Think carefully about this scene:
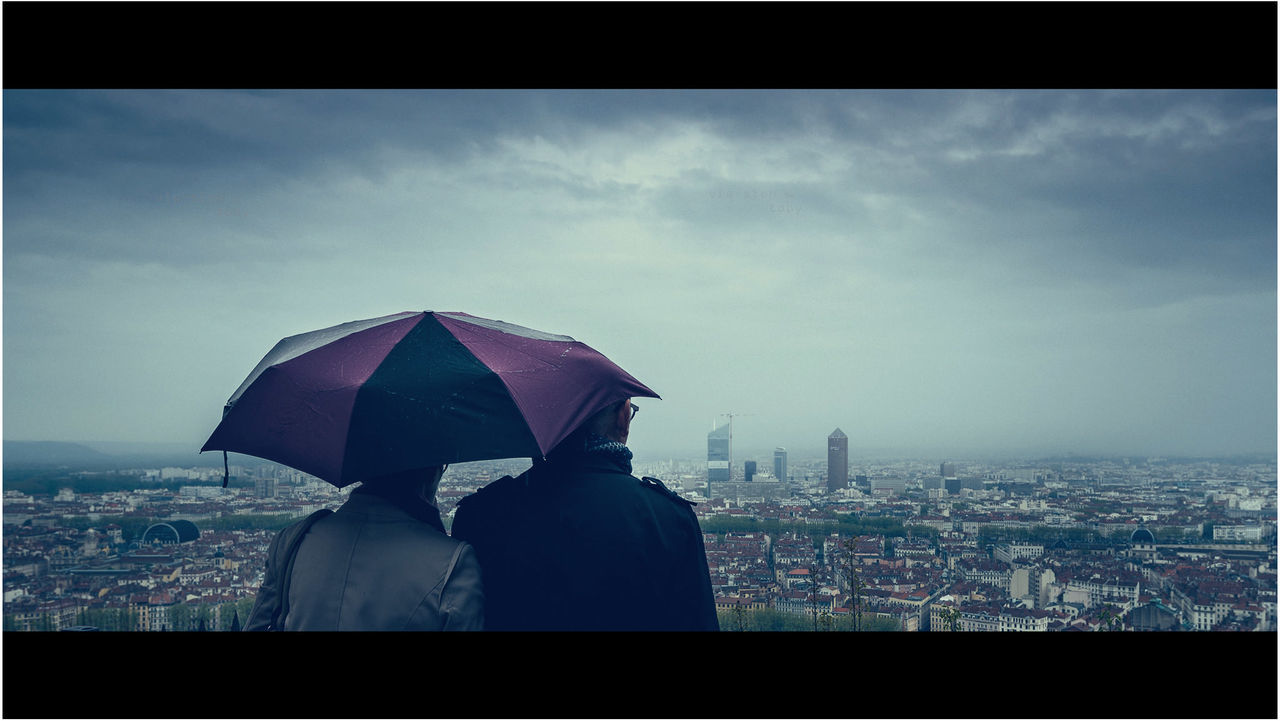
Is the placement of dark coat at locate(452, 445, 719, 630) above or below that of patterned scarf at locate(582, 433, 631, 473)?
below

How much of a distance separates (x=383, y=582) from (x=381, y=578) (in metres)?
0.01

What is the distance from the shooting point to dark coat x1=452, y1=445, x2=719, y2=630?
2.47m

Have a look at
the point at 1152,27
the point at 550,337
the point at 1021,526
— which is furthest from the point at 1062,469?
the point at 550,337

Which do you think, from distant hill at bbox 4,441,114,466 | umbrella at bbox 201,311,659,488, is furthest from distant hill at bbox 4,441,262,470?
umbrella at bbox 201,311,659,488

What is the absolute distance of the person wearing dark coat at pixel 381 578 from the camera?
222 cm

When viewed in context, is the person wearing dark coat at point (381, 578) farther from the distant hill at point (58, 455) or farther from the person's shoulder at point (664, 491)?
the distant hill at point (58, 455)

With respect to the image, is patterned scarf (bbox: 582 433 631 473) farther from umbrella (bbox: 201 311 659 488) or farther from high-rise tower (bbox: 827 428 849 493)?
high-rise tower (bbox: 827 428 849 493)

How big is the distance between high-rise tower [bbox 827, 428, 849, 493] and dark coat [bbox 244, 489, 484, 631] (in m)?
11.1

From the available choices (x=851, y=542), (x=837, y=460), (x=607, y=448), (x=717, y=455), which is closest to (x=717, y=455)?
(x=717, y=455)

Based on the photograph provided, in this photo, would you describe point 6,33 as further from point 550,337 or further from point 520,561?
point 520,561

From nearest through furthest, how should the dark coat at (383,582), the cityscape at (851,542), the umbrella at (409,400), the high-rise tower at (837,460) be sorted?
the dark coat at (383,582)
the umbrella at (409,400)
the cityscape at (851,542)
the high-rise tower at (837,460)

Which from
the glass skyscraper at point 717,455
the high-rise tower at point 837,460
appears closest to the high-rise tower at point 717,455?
the glass skyscraper at point 717,455

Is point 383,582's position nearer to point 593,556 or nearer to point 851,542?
point 593,556

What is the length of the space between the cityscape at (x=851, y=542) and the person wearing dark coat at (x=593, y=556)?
2.55 meters
